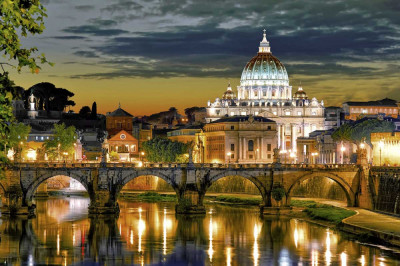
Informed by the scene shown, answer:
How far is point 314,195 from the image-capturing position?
341 ft

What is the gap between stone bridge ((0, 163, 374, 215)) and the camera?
86812 millimetres

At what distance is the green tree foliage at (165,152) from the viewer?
496 feet

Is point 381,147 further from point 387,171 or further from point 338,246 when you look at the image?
point 338,246

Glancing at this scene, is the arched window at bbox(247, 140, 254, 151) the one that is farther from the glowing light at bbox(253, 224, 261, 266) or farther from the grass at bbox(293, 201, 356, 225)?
the glowing light at bbox(253, 224, 261, 266)

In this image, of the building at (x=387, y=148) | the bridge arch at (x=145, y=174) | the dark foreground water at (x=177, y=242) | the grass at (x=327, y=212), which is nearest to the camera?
the dark foreground water at (x=177, y=242)

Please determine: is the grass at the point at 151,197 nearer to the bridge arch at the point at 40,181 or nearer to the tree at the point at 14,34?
the bridge arch at the point at 40,181

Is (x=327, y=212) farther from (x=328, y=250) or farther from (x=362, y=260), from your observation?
(x=362, y=260)

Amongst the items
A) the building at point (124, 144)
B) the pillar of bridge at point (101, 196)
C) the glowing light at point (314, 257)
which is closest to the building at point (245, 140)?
the building at point (124, 144)

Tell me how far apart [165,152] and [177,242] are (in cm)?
8346

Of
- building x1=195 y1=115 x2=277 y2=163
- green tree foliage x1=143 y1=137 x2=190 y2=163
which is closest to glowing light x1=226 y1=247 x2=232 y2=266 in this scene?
green tree foliage x1=143 y1=137 x2=190 y2=163

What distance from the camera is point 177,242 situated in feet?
Result: 229

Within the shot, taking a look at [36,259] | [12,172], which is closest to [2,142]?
[36,259]

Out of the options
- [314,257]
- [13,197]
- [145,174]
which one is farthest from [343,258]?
[13,197]

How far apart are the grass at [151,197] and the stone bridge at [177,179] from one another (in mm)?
19798
